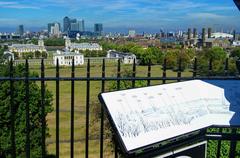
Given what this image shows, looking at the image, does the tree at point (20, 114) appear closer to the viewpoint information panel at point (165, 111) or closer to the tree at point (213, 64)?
the tree at point (213, 64)

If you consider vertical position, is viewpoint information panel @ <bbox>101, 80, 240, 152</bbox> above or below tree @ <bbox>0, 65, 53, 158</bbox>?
above

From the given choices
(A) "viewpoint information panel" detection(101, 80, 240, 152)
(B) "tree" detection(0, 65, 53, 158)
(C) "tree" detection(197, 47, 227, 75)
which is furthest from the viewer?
(B) "tree" detection(0, 65, 53, 158)

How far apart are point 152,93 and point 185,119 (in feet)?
1.25

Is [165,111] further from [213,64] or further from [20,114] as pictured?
[20,114]

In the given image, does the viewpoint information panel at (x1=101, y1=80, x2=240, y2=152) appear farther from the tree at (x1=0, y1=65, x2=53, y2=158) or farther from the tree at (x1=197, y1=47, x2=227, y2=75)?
the tree at (x1=0, y1=65, x2=53, y2=158)

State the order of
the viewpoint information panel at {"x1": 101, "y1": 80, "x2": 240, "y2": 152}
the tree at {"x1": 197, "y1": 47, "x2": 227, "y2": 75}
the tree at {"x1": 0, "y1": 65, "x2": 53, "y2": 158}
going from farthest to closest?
1. the tree at {"x1": 0, "y1": 65, "x2": 53, "y2": 158}
2. the tree at {"x1": 197, "y1": 47, "x2": 227, "y2": 75}
3. the viewpoint information panel at {"x1": 101, "y1": 80, "x2": 240, "y2": 152}

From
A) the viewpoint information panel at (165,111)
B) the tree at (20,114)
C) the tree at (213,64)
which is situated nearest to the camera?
the viewpoint information panel at (165,111)

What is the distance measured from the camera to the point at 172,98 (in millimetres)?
3398

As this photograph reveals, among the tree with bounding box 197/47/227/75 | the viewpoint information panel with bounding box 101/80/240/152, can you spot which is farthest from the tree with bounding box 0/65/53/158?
the viewpoint information panel with bounding box 101/80/240/152

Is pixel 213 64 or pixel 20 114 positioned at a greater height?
pixel 213 64

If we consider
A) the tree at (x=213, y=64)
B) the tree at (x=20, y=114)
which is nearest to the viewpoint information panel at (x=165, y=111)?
the tree at (x=213, y=64)

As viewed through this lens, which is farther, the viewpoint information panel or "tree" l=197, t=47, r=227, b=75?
"tree" l=197, t=47, r=227, b=75

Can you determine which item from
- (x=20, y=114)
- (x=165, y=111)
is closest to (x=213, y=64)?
(x=20, y=114)

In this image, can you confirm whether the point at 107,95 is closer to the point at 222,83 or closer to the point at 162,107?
the point at 162,107
